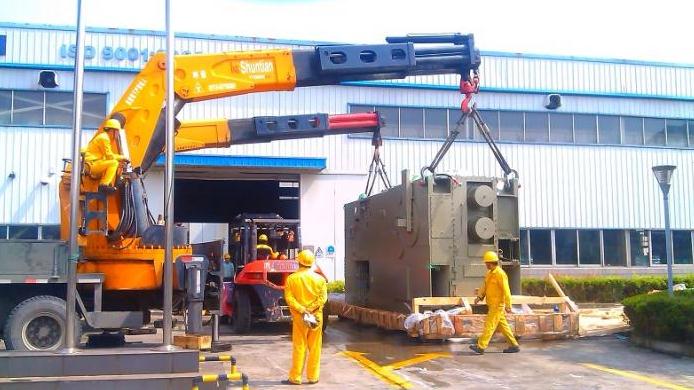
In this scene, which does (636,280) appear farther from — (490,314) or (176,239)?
(176,239)

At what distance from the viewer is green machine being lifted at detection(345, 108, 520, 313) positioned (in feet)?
42.4

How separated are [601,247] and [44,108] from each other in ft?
64.9

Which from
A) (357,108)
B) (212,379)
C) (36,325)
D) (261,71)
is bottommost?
(212,379)

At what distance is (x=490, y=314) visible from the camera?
11.1 meters

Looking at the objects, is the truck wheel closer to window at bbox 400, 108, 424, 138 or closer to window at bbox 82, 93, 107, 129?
window at bbox 82, 93, 107, 129

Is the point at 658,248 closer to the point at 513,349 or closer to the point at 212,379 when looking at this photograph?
the point at 513,349

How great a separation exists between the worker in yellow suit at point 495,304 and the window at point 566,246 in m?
14.1

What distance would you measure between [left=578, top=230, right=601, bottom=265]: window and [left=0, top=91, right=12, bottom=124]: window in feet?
65.0

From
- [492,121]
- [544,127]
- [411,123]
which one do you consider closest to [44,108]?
[411,123]

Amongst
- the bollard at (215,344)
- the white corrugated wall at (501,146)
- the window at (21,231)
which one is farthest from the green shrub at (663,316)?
the window at (21,231)

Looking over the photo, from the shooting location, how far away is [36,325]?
9547mm

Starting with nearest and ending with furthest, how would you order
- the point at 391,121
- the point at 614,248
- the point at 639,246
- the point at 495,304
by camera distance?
the point at 495,304 → the point at 391,121 → the point at 614,248 → the point at 639,246

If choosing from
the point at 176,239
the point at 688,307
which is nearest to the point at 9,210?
the point at 176,239

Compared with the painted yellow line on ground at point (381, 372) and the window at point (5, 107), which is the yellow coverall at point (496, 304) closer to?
the painted yellow line on ground at point (381, 372)
